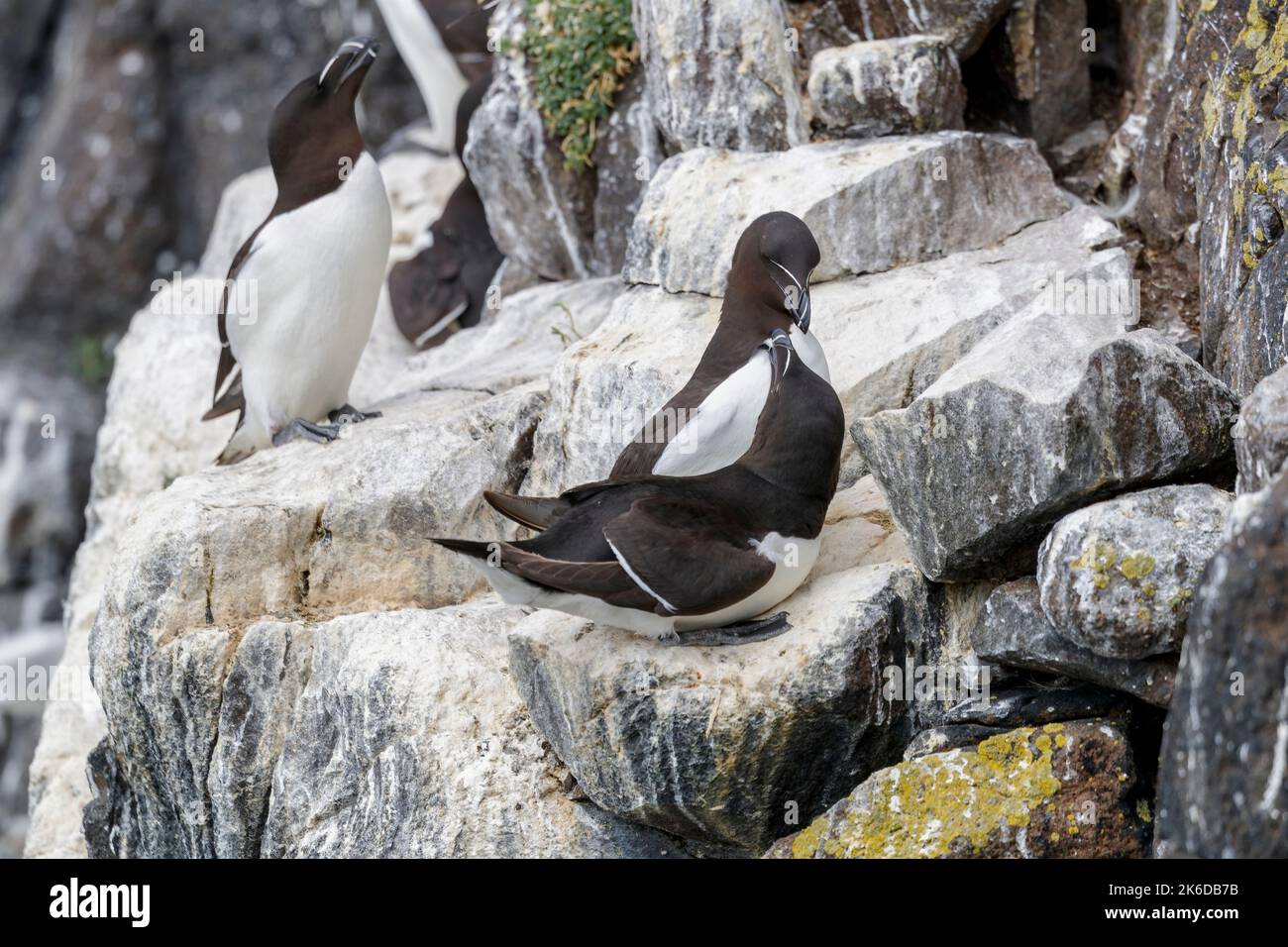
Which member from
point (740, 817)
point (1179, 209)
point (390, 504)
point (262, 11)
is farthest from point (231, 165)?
point (740, 817)

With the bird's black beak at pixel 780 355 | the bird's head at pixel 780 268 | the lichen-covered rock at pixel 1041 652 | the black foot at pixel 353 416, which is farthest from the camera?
the black foot at pixel 353 416

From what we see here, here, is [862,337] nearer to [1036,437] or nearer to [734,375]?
[734,375]

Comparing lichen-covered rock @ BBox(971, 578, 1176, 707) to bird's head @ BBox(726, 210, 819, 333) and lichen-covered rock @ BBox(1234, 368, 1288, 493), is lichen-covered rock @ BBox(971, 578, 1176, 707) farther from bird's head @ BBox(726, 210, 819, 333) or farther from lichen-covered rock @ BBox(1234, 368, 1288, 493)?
bird's head @ BBox(726, 210, 819, 333)

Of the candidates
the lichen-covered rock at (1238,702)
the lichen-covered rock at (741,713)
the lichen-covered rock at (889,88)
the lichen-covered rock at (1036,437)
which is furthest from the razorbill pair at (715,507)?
the lichen-covered rock at (1238,702)

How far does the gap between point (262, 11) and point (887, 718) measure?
1386 centimetres

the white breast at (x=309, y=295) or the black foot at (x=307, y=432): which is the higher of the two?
the white breast at (x=309, y=295)

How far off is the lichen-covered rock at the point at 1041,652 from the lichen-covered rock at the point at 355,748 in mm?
1401

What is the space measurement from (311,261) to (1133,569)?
4561mm

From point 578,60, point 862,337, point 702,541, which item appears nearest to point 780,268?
point 862,337

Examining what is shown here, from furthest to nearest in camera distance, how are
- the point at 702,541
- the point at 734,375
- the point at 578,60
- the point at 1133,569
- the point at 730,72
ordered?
1. the point at 578,60
2. the point at 730,72
3. the point at 734,375
4. the point at 702,541
5. the point at 1133,569

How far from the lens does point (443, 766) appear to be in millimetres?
5559

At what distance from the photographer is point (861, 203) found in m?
6.81

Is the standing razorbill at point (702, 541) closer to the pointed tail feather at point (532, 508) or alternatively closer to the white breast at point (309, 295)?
the pointed tail feather at point (532, 508)

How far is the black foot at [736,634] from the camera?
16.9 ft
